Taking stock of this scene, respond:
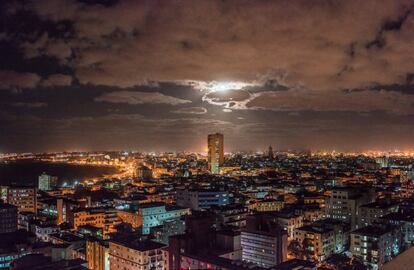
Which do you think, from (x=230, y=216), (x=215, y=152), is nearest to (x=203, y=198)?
(x=230, y=216)

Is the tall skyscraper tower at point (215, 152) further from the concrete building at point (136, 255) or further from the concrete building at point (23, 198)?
the concrete building at point (136, 255)

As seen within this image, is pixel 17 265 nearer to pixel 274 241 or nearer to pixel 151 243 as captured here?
pixel 151 243

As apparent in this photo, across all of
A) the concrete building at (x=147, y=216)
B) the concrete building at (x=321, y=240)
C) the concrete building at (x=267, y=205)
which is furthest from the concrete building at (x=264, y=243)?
the concrete building at (x=267, y=205)

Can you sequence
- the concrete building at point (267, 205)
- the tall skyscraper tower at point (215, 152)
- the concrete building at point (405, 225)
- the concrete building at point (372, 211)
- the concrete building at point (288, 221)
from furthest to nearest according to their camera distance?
the tall skyscraper tower at point (215, 152) → the concrete building at point (267, 205) → the concrete building at point (372, 211) → the concrete building at point (288, 221) → the concrete building at point (405, 225)

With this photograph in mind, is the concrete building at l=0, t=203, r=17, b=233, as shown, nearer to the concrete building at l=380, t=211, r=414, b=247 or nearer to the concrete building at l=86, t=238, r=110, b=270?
the concrete building at l=86, t=238, r=110, b=270

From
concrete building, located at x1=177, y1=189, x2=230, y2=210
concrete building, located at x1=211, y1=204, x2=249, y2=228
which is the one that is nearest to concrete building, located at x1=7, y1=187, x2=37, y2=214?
concrete building, located at x1=177, y1=189, x2=230, y2=210

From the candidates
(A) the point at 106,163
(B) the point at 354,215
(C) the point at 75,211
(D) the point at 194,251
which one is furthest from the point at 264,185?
(A) the point at 106,163
